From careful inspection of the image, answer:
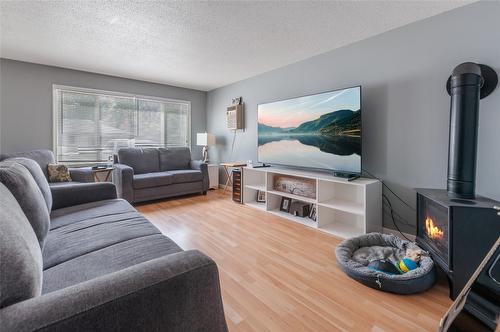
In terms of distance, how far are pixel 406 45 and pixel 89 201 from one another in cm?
354

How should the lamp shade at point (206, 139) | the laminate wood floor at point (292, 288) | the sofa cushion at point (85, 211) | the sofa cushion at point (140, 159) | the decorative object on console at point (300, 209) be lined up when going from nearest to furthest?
the laminate wood floor at point (292, 288) → the sofa cushion at point (85, 211) → the decorative object on console at point (300, 209) → the sofa cushion at point (140, 159) → the lamp shade at point (206, 139)

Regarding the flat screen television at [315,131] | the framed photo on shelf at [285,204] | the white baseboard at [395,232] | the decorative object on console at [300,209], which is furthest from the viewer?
the framed photo on shelf at [285,204]

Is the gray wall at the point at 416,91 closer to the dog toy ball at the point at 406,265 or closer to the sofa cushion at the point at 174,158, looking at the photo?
the dog toy ball at the point at 406,265

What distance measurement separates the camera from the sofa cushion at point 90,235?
1.32 metres

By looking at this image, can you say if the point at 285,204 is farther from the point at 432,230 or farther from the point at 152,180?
the point at 152,180

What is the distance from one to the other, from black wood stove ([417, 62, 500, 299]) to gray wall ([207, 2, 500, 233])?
0.76ft

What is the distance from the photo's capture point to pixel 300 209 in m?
3.29

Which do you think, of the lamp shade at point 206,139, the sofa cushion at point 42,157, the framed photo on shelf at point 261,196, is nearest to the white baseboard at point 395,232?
the framed photo on shelf at point 261,196

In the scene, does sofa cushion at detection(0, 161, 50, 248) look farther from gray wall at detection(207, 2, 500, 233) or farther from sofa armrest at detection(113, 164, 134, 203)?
gray wall at detection(207, 2, 500, 233)

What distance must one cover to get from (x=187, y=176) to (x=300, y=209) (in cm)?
216

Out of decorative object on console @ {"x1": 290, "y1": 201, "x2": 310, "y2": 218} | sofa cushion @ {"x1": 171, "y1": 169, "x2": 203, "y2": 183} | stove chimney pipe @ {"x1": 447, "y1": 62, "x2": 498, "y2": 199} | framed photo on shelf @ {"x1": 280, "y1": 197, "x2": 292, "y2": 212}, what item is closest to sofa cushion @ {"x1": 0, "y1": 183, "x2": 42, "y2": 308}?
stove chimney pipe @ {"x1": 447, "y1": 62, "x2": 498, "y2": 199}

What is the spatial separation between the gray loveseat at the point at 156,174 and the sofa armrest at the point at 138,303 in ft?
11.0

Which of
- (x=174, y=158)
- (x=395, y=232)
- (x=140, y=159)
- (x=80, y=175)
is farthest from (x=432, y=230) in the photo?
(x=80, y=175)

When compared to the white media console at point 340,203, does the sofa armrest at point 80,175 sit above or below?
above
